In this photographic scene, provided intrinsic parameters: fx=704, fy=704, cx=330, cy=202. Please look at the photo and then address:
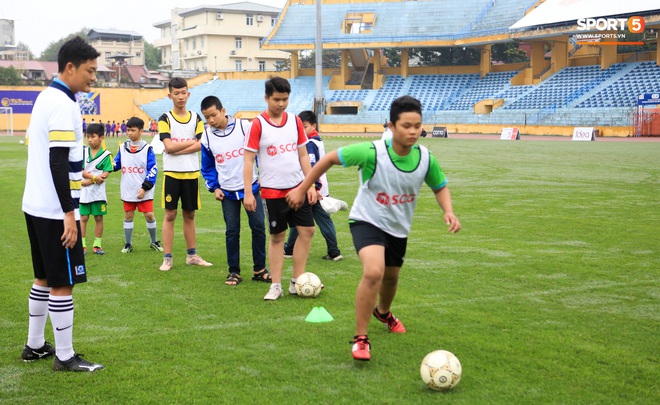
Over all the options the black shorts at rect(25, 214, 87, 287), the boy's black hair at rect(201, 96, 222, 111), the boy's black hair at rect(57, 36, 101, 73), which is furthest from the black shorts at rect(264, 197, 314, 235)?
the boy's black hair at rect(57, 36, 101, 73)

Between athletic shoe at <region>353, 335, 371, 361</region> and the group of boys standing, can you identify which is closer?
the group of boys standing

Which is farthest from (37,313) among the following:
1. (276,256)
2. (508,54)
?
(508,54)

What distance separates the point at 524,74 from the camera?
58.0 m

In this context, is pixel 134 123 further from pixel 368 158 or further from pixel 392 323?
pixel 368 158

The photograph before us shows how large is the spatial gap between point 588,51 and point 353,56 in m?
22.5

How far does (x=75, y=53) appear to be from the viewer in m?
4.72

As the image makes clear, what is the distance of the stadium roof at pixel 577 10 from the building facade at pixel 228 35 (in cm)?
5310

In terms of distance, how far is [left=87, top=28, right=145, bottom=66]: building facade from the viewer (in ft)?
363

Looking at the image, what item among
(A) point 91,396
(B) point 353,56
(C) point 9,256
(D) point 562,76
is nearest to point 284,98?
(A) point 91,396

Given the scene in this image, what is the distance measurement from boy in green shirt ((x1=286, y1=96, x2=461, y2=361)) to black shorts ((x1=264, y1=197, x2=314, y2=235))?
1562 mm

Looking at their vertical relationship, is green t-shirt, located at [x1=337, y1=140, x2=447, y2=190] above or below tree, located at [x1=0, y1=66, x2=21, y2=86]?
below

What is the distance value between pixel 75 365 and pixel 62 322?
31cm

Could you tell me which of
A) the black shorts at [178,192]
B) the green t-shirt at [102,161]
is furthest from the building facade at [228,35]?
the black shorts at [178,192]

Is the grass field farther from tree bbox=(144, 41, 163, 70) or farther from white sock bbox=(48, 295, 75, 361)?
tree bbox=(144, 41, 163, 70)
